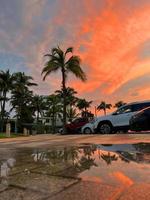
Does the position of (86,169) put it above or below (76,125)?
below

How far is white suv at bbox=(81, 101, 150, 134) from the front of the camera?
16.6 metres

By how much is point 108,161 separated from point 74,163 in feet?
2.06

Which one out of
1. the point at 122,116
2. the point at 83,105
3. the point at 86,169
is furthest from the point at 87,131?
the point at 83,105

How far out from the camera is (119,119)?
16688mm

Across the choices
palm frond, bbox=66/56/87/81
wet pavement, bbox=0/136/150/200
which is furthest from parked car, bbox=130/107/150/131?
palm frond, bbox=66/56/87/81

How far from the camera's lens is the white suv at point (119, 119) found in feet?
54.4

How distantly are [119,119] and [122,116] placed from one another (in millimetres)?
257

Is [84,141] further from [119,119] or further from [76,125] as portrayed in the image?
[76,125]

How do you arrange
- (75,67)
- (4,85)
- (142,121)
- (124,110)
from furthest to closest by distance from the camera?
(4,85) < (75,67) < (124,110) < (142,121)

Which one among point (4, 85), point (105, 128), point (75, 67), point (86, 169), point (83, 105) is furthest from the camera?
point (83, 105)

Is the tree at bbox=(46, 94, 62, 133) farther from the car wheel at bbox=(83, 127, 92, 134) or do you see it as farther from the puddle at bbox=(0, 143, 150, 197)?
the puddle at bbox=(0, 143, 150, 197)

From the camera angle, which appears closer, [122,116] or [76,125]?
[122,116]

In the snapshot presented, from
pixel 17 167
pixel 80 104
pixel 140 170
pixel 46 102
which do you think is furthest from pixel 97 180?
pixel 80 104

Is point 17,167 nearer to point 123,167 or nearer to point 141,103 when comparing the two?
point 123,167
